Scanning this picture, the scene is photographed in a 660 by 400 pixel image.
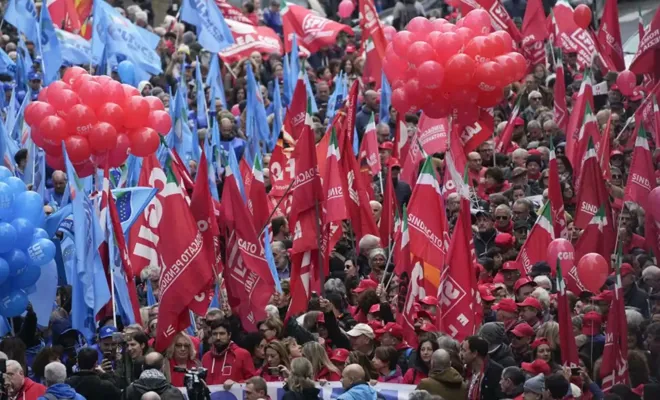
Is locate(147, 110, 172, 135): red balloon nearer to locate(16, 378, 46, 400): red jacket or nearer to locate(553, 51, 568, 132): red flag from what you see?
locate(553, 51, 568, 132): red flag

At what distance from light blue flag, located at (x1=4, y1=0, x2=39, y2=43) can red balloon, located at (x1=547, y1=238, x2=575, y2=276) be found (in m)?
8.76

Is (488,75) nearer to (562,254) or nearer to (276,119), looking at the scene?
(562,254)

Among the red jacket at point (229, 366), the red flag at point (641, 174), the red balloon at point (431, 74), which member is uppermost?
the red jacket at point (229, 366)

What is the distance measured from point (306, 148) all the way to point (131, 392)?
187 inches

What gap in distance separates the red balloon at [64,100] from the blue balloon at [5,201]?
248cm

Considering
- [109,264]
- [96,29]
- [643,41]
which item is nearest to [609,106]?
[643,41]

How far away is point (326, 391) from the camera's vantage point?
1437 centimetres

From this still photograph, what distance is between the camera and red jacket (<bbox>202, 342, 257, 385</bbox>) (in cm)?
1530

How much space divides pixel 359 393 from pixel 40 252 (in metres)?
4.47

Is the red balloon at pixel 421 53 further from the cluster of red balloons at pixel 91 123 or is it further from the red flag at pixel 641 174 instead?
the cluster of red balloons at pixel 91 123

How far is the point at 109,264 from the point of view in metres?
17.3

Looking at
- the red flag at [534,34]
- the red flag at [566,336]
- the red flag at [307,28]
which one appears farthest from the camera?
the red flag at [307,28]

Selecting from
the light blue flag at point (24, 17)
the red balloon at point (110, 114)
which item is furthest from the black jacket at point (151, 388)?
the light blue flag at point (24, 17)

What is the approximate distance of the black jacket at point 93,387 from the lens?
46.1 ft
